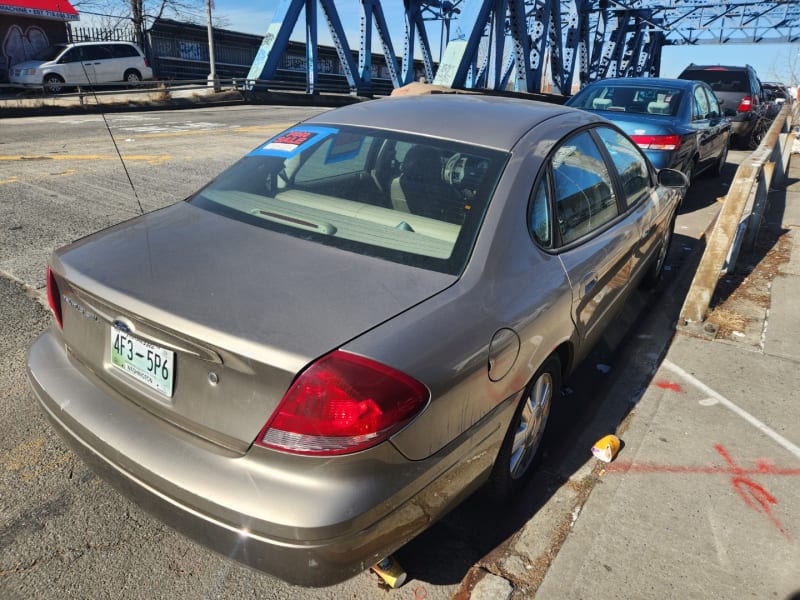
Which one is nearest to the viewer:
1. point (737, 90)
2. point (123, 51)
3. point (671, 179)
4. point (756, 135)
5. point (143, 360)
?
point (143, 360)

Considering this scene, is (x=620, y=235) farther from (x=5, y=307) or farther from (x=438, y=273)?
(x=5, y=307)

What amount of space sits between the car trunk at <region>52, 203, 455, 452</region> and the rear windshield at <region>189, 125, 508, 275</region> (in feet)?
0.49

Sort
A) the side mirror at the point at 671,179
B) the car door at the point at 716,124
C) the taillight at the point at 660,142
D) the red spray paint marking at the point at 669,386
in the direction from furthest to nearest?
the car door at the point at 716,124
the taillight at the point at 660,142
the side mirror at the point at 671,179
the red spray paint marking at the point at 669,386

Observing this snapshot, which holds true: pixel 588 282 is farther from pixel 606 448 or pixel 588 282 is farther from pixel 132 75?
pixel 132 75

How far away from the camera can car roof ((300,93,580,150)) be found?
9.19 feet

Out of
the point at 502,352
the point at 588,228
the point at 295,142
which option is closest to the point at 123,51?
the point at 295,142

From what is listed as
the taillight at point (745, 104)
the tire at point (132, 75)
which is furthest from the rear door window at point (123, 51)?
the taillight at point (745, 104)

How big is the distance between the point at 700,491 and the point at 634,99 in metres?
6.84

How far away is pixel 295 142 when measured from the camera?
3.14 m

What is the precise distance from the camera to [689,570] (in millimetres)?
2361

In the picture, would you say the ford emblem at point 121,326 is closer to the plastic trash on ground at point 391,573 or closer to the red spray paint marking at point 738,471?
the plastic trash on ground at point 391,573

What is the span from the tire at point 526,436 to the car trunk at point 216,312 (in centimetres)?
71

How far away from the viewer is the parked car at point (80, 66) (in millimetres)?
20344

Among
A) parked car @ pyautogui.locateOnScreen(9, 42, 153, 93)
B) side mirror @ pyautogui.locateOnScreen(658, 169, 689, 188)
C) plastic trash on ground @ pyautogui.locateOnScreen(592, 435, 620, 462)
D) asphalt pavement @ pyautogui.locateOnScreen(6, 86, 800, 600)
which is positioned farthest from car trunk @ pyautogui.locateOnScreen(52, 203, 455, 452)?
parked car @ pyautogui.locateOnScreen(9, 42, 153, 93)
